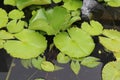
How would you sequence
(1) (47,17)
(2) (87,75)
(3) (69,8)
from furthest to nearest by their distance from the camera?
(3) (69,8) → (1) (47,17) → (2) (87,75)

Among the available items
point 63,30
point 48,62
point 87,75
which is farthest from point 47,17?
point 87,75

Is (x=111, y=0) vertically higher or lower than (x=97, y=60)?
higher

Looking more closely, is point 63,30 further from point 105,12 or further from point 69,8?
point 105,12

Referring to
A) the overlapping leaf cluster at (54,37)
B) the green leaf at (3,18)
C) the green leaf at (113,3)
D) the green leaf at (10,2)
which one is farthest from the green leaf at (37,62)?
the green leaf at (113,3)

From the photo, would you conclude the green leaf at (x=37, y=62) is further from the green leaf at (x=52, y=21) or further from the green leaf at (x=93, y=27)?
the green leaf at (x=93, y=27)

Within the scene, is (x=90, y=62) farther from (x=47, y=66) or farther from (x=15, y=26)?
(x=15, y=26)

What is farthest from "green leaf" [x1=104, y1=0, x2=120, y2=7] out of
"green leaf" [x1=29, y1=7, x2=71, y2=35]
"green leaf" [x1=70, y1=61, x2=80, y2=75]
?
"green leaf" [x1=70, y1=61, x2=80, y2=75]
